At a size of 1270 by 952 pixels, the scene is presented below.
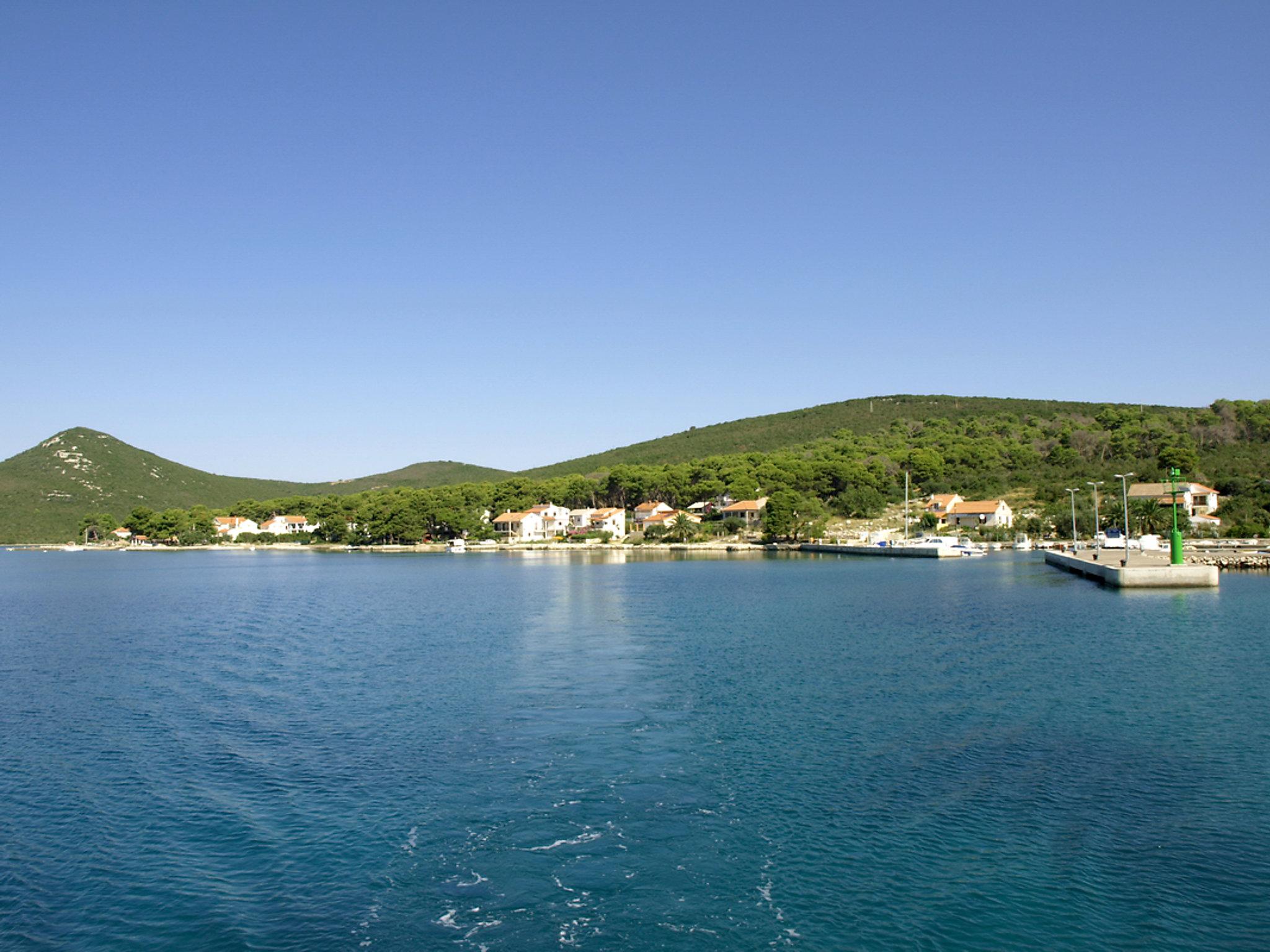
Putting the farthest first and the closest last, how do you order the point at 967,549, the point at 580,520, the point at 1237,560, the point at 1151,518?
the point at 580,520
the point at 967,549
the point at 1151,518
the point at 1237,560

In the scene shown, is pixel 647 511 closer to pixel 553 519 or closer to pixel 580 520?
pixel 580 520

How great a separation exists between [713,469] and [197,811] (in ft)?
341

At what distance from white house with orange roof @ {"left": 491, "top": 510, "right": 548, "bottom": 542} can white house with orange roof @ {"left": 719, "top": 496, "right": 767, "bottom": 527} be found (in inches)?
1046

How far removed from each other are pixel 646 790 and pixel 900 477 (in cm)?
9946

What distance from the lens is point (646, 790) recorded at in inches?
518

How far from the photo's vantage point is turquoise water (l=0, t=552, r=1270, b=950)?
9.30 m

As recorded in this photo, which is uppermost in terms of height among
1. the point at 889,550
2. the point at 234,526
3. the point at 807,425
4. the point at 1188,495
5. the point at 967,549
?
the point at 807,425

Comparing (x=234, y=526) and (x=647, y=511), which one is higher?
(x=647, y=511)

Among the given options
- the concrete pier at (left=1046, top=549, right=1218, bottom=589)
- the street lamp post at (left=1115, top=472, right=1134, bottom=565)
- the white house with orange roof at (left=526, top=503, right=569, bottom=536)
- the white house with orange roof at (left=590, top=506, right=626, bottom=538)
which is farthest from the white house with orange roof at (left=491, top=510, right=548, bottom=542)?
the concrete pier at (left=1046, top=549, right=1218, bottom=589)

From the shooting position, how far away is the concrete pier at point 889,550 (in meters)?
69.7

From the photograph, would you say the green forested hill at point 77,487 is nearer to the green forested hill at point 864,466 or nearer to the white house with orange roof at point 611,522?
the green forested hill at point 864,466

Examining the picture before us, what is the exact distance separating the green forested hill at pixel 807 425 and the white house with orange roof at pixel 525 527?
24009 millimetres

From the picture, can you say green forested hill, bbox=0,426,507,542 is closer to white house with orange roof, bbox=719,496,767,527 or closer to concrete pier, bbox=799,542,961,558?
white house with orange roof, bbox=719,496,767,527

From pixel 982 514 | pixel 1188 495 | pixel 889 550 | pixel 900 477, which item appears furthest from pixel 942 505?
pixel 1188 495
